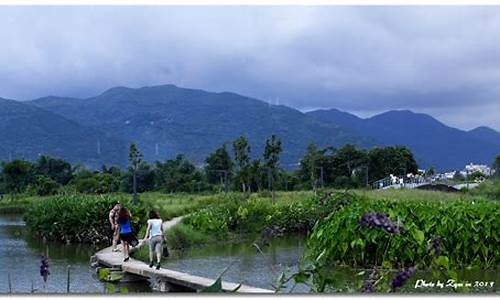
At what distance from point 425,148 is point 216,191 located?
188 inches

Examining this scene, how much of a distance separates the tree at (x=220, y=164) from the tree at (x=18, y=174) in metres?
2.96

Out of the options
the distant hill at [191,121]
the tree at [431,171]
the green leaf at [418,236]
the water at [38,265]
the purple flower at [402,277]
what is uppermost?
the distant hill at [191,121]

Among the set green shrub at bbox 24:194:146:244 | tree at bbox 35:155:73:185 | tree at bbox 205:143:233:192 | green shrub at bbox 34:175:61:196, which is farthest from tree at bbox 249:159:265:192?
green shrub at bbox 34:175:61:196

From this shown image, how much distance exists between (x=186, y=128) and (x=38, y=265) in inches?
114

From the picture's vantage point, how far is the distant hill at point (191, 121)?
27.2 ft

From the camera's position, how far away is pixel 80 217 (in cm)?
1480

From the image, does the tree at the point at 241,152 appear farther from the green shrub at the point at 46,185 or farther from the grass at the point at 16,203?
the grass at the point at 16,203

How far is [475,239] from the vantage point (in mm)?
9281

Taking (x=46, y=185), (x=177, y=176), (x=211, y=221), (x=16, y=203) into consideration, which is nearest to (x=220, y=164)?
(x=177, y=176)

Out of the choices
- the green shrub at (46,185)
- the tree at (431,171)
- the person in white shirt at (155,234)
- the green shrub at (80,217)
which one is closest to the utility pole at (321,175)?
the tree at (431,171)

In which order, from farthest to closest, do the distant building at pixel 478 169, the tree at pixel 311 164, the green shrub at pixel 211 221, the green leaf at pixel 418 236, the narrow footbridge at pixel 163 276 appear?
1. the green shrub at pixel 211 221
2. the distant building at pixel 478 169
3. the tree at pixel 311 164
4. the green leaf at pixel 418 236
5. the narrow footbridge at pixel 163 276

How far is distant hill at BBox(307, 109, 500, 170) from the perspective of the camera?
Result: 7.03m

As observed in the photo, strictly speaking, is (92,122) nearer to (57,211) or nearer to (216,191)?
(216,191)

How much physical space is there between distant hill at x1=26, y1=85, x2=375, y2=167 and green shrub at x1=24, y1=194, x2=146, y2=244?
4443 mm
